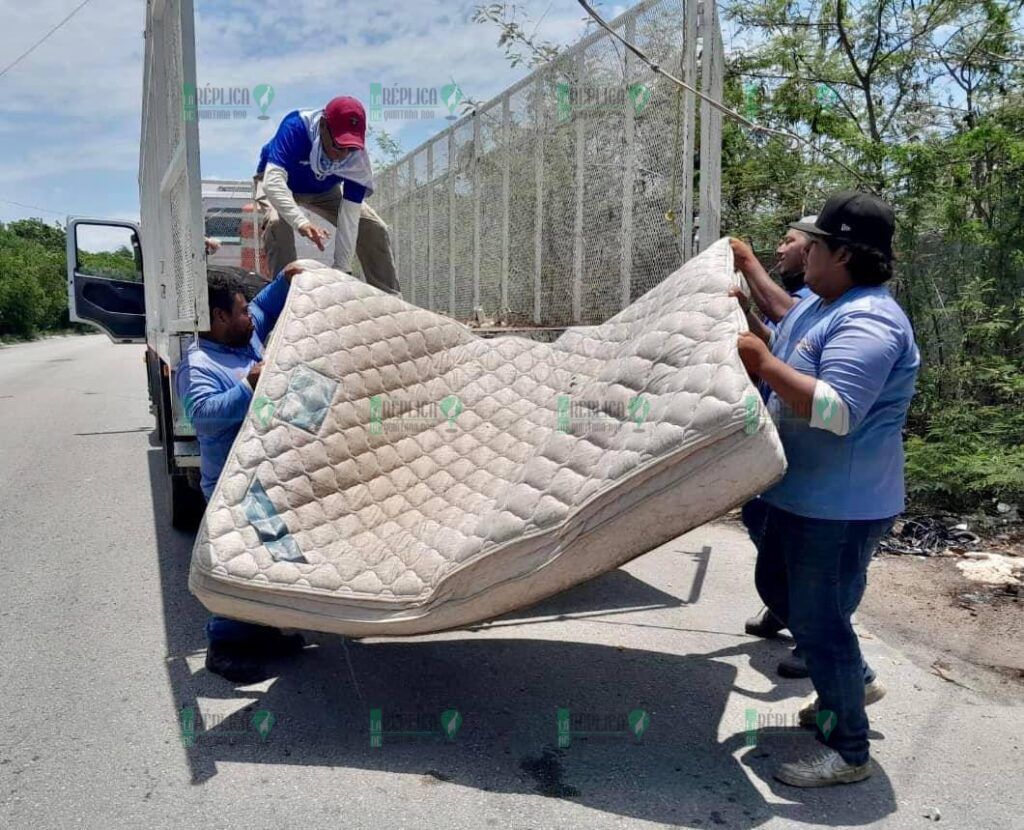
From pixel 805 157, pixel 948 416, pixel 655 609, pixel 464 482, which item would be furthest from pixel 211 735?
pixel 805 157

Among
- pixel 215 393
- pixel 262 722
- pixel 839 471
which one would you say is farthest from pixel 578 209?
pixel 262 722

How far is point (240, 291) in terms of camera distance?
376 centimetres

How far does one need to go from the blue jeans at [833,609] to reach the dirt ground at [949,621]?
3.87 ft

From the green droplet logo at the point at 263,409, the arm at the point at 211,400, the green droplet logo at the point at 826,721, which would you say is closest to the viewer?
the green droplet logo at the point at 826,721

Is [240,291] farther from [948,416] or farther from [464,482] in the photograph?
[948,416]

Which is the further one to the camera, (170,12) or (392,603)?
(170,12)

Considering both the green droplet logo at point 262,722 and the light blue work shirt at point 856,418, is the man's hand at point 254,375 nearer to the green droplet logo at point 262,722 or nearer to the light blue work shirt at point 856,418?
the green droplet logo at point 262,722

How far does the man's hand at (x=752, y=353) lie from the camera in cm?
256

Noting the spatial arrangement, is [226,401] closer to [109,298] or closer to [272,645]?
[272,645]

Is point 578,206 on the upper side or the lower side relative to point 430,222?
lower

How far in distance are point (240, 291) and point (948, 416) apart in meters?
5.20

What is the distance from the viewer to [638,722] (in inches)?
124

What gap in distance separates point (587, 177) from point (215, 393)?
3536 millimetres

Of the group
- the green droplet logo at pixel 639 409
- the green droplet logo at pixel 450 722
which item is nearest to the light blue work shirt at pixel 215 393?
the green droplet logo at pixel 450 722
